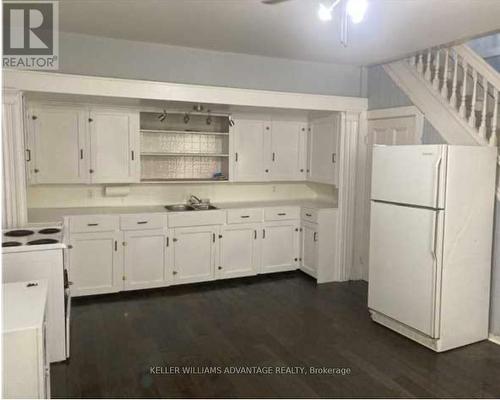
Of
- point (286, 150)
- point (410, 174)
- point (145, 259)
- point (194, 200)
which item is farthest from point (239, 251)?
point (410, 174)

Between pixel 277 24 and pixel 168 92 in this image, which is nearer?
pixel 277 24

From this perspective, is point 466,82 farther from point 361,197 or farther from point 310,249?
point 310,249

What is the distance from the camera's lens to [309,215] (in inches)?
196

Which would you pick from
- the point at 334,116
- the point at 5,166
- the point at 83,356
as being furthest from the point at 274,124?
the point at 83,356

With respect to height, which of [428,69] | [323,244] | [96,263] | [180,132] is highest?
[428,69]

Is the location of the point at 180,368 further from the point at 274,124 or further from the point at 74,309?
the point at 274,124

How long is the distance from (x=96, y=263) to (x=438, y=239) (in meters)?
3.22

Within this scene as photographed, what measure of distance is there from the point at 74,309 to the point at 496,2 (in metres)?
4.24

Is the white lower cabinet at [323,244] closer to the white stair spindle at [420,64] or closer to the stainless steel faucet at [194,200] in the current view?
the stainless steel faucet at [194,200]

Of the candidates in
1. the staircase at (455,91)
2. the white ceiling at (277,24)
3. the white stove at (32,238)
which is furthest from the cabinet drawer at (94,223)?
the staircase at (455,91)

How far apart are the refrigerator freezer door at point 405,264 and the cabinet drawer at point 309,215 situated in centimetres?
120

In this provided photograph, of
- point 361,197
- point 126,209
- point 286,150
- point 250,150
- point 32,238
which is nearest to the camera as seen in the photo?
point 32,238

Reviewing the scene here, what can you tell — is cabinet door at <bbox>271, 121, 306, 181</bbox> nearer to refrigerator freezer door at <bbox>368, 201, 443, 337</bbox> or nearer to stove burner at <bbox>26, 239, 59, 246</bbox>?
refrigerator freezer door at <bbox>368, 201, 443, 337</bbox>

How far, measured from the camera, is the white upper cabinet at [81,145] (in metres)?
4.15
